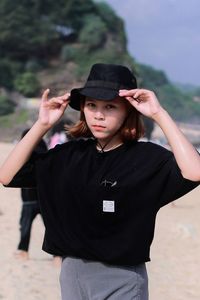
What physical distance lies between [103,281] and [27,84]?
5650 cm

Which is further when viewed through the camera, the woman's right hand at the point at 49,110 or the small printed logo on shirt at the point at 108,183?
the woman's right hand at the point at 49,110

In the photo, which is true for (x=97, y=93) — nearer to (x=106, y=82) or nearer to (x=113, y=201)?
(x=106, y=82)

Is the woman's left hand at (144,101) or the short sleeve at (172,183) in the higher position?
the woman's left hand at (144,101)

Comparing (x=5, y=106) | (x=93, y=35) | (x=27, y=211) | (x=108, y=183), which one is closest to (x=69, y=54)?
(x=93, y=35)

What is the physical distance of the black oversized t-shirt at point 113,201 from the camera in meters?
2.46

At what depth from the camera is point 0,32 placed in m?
62.9

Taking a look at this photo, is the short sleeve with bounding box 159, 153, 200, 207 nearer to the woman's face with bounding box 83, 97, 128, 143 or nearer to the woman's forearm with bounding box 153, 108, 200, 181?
the woman's forearm with bounding box 153, 108, 200, 181

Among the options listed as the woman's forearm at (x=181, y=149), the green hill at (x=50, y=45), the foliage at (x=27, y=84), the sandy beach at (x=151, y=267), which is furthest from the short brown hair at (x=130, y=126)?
the foliage at (x=27, y=84)

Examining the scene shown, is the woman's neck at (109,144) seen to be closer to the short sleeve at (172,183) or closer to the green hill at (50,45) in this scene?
the short sleeve at (172,183)

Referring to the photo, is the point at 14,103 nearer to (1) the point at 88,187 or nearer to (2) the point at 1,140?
(2) the point at 1,140

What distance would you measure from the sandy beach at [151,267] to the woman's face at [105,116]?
311cm

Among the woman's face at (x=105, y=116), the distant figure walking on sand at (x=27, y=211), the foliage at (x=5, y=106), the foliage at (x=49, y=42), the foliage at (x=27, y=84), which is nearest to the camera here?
the woman's face at (x=105, y=116)

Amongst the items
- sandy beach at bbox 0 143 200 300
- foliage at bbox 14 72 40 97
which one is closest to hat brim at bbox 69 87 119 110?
sandy beach at bbox 0 143 200 300

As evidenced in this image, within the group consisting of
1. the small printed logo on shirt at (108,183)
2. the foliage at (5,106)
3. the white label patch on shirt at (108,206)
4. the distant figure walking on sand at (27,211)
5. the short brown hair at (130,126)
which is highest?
the short brown hair at (130,126)
